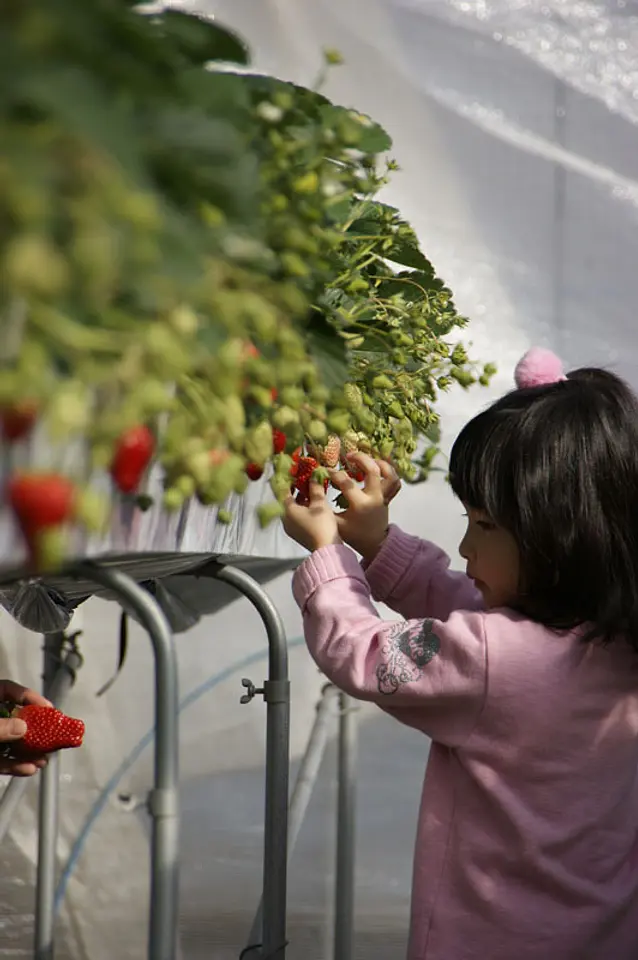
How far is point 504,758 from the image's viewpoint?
0.92 meters

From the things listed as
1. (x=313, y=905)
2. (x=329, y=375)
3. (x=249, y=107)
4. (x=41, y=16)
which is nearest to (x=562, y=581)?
(x=329, y=375)

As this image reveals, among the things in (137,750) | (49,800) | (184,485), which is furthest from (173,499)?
(137,750)

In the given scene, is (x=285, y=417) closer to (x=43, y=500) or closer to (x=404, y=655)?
(x=43, y=500)

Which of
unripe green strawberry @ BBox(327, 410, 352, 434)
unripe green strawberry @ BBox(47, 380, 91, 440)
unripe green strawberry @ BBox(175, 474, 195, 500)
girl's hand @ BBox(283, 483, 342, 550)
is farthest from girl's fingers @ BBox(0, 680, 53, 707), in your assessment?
unripe green strawberry @ BBox(47, 380, 91, 440)

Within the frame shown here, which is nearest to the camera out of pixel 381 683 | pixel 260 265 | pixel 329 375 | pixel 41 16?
pixel 41 16

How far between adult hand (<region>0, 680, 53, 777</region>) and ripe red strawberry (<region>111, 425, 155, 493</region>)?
0.57 meters

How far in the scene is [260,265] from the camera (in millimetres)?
426

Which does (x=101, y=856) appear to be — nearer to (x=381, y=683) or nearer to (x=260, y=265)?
(x=381, y=683)

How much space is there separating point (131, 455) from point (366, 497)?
54 centimetres

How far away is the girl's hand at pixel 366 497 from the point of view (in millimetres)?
914

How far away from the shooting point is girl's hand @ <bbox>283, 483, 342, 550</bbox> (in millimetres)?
903

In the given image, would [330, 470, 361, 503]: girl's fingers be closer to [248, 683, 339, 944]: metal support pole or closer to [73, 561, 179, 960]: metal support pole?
[73, 561, 179, 960]: metal support pole

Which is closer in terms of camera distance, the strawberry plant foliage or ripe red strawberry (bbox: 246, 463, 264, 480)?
the strawberry plant foliage

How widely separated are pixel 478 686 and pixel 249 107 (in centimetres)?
54
